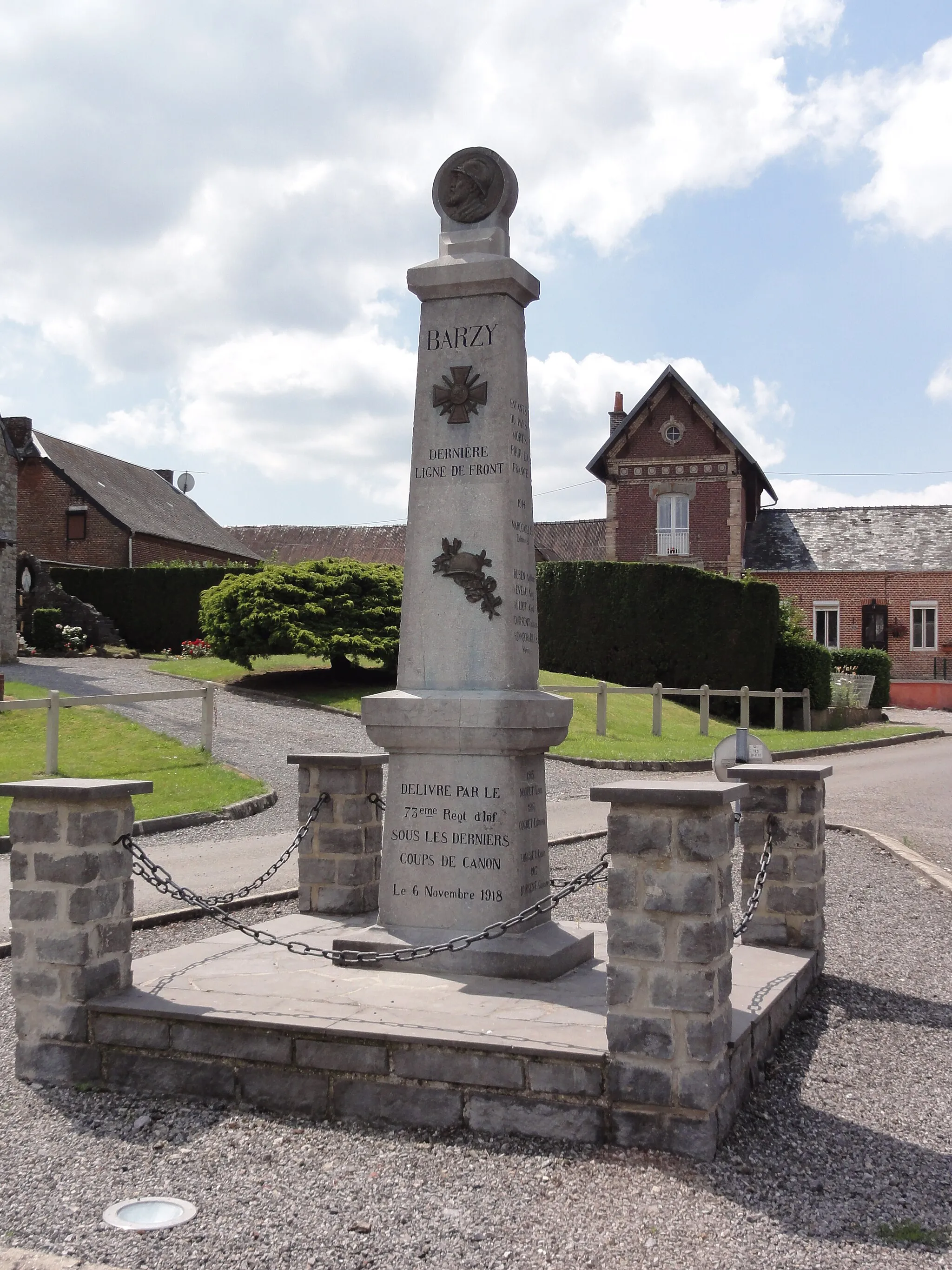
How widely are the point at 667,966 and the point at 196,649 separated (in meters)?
27.8

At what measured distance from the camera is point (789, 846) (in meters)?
6.57

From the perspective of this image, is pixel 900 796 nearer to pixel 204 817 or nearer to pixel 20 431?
pixel 204 817

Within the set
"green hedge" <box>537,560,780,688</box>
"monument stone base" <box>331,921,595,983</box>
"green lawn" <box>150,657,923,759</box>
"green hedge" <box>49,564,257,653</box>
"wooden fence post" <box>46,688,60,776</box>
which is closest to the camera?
"monument stone base" <box>331,921,595,983</box>

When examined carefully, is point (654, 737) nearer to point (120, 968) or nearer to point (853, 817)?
Result: point (853, 817)

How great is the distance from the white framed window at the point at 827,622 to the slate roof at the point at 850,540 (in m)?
1.14

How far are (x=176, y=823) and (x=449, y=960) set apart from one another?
624 centimetres

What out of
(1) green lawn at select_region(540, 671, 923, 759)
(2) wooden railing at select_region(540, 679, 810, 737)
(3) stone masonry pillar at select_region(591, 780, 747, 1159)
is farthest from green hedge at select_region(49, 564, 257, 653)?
(3) stone masonry pillar at select_region(591, 780, 747, 1159)

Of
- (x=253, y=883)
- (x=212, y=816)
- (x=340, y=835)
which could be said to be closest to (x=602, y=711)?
(x=212, y=816)

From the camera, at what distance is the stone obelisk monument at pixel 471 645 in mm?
5879

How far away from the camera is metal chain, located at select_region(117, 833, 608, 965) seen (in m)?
5.11

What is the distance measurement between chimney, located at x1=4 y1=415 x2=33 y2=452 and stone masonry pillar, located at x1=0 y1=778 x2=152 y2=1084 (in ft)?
123

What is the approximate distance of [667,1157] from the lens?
13.8 ft

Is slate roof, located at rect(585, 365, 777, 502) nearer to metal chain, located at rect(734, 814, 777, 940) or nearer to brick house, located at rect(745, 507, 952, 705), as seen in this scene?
brick house, located at rect(745, 507, 952, 705)

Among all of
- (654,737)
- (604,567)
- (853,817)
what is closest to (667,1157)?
(853,817)
